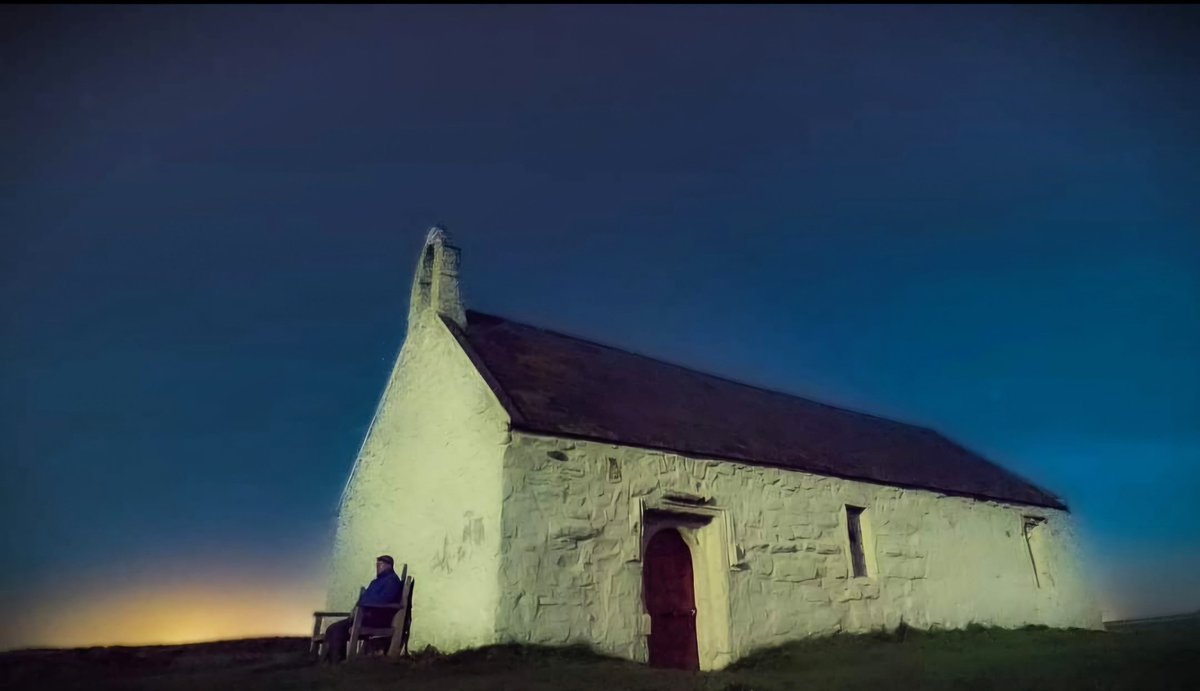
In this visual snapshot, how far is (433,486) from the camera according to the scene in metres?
11.6

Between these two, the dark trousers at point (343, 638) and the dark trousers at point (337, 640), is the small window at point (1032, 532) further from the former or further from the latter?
the dark trousers at point (337, 640)

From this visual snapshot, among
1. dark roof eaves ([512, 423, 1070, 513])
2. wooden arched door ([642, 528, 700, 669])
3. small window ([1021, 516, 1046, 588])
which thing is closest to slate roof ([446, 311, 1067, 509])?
dark roof eaves ([512, 423, 1070, 513])

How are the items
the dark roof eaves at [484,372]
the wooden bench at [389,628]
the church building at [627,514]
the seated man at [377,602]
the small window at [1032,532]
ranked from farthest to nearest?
the small window at [1032,532], the dark roof eaves at [484,372], the seated man at [377,602], the church building at [627,514], the wooden bench at [389,628]

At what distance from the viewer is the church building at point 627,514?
10.3 metres

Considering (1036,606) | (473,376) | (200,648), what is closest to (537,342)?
(473,376)

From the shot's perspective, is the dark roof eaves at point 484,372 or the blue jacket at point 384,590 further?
the blue jacket at point 384,590

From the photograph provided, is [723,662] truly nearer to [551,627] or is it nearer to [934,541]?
[551,627]

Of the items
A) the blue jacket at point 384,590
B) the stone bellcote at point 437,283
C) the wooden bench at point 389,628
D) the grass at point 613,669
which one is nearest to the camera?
the grass at point 613,669

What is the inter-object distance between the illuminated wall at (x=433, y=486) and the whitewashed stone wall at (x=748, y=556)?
50 cm

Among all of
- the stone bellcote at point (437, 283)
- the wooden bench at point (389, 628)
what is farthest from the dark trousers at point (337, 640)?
the stone bellcote at point (437, 283)

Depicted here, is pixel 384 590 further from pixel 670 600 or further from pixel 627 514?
pixel 670 600

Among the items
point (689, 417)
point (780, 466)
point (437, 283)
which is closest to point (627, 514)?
point (689, 417)

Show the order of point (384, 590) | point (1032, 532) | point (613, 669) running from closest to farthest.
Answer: point (613, 669)
point (384, 590)
point (1032, 532)

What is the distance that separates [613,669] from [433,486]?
424 cm
